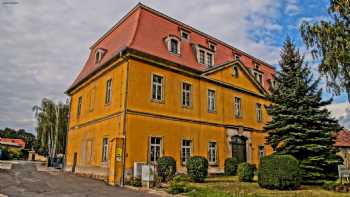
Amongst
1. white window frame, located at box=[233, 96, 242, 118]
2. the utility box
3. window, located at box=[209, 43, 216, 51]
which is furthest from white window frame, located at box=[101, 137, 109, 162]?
window, located at box=[209, 43, 216, 51]

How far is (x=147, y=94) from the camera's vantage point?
698 inches

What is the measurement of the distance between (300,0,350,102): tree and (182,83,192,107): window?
8392 mm

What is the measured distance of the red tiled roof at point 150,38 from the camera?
18609mm

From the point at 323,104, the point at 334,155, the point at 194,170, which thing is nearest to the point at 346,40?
the point at 323,104

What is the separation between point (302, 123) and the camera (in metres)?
15.6

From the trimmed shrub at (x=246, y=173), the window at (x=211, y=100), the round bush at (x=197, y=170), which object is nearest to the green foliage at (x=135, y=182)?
the round bush at (x=197, y=170)

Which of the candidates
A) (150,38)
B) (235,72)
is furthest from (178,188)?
(235,72)

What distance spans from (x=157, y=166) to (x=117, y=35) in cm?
1106

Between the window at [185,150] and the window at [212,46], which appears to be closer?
the window at [185,150]

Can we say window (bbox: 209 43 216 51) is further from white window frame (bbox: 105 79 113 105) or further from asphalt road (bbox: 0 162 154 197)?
asphalt road (bbox: 0 162 154 197)

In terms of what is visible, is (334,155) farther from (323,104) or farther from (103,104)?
(103,104)

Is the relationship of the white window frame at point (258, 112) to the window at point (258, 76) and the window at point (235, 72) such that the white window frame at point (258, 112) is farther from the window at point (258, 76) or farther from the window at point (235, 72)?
the window at point (235, 72)

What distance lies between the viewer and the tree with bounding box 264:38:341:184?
15.0 meters

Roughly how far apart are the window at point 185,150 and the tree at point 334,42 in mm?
9424
